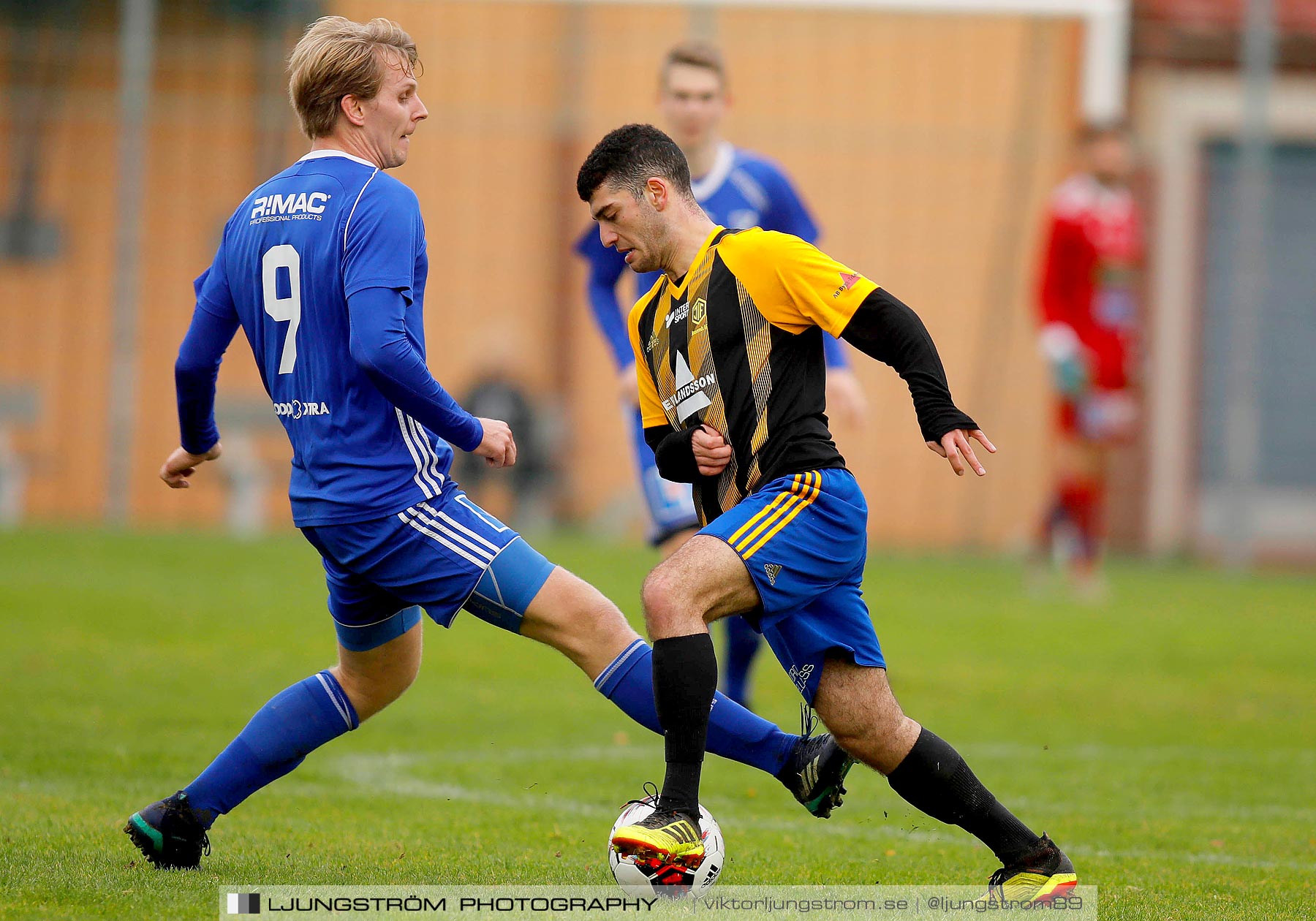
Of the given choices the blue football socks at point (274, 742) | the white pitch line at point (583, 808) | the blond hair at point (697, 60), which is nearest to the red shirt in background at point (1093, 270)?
the blond hair at point (697, 60)

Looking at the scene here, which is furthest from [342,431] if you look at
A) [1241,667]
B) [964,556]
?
[964,556]

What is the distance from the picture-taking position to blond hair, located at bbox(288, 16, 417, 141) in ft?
13.6

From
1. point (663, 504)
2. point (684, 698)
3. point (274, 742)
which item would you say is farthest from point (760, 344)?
point (663, 504)

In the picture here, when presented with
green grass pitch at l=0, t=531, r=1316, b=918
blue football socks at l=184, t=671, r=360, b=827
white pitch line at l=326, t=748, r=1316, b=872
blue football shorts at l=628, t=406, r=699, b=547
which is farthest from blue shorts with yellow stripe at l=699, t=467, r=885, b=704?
blue football shorts at l=628, t=406, r=699, b=547

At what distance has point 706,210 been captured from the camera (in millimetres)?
6688

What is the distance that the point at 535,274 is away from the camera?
52.6ft

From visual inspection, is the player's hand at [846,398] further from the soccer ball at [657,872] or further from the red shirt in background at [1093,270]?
the red shirt in background at [1093,270]

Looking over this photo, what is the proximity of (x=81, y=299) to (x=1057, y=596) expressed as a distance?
9.18 meters

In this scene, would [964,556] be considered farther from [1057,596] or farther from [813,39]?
[813,39]

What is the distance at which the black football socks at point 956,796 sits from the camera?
4020 millimetres

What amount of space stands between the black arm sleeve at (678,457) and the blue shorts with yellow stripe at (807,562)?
8.3 inches

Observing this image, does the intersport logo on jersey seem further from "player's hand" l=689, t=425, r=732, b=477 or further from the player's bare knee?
the player's bare knee

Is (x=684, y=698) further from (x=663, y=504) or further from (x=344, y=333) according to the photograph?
(x=663, y=504)

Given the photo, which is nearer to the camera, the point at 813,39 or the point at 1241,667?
the point at 1241,667
